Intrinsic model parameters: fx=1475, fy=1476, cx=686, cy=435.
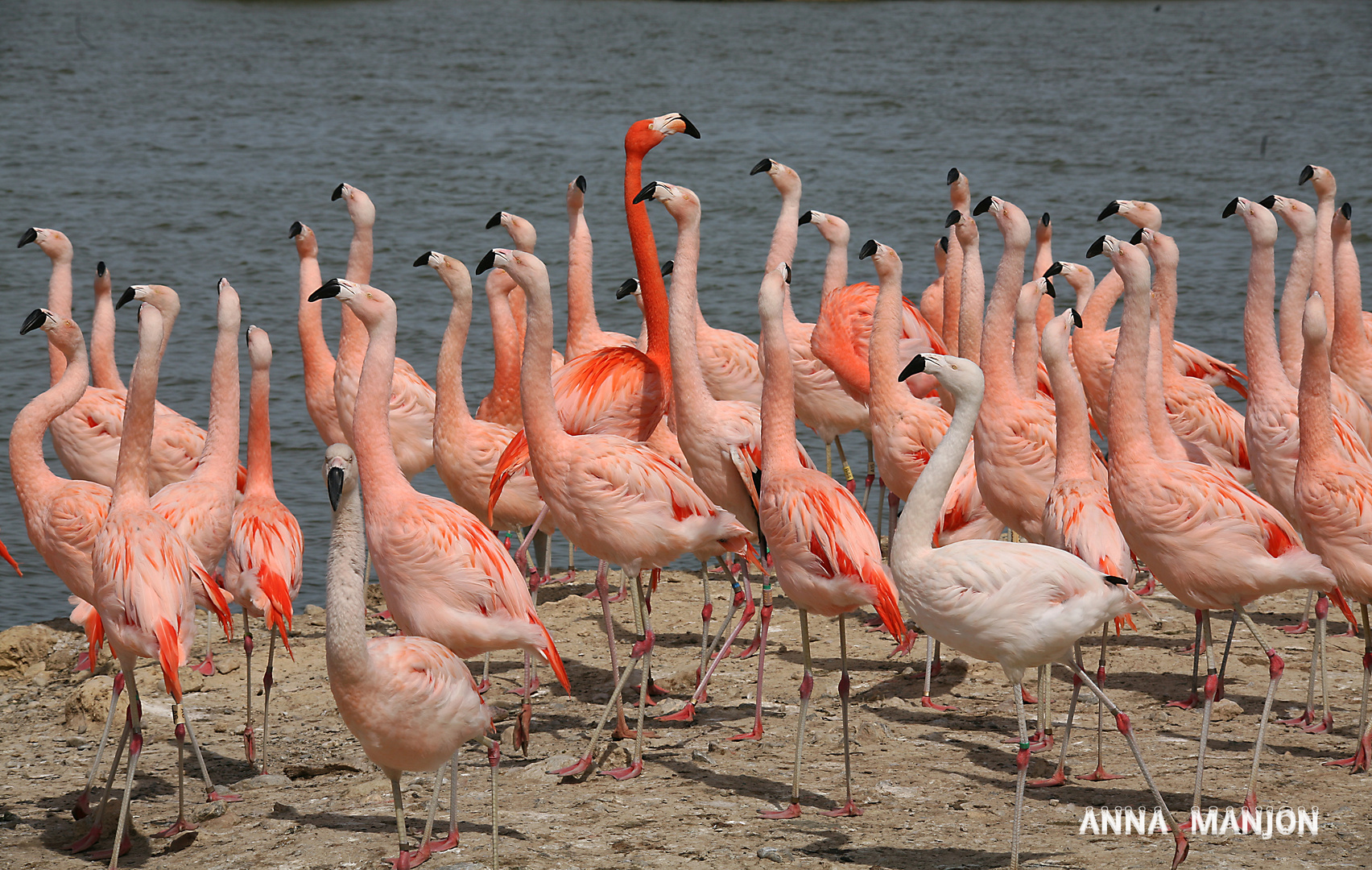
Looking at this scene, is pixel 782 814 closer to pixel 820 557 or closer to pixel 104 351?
pixel 820 557

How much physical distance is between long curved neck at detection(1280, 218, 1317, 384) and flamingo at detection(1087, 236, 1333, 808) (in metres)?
2.18

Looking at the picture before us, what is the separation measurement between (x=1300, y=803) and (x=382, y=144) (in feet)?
68.8

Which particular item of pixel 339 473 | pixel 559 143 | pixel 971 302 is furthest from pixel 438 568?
pixel 559 143

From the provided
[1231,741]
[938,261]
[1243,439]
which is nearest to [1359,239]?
[938,261]

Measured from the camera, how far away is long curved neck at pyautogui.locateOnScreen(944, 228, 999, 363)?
27.1 feet

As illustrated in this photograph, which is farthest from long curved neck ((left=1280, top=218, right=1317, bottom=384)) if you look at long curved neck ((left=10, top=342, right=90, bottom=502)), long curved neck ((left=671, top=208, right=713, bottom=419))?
long curved neck ((left=10, top=342, right=90, bottom=502))

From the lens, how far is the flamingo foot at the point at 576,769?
6.41 metres

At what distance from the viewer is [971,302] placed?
8414 mm

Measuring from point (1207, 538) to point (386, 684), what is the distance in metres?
3.24

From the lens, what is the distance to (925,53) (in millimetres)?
36469

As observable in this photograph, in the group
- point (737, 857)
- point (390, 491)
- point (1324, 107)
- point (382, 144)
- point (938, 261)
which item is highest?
point (1324, 107)

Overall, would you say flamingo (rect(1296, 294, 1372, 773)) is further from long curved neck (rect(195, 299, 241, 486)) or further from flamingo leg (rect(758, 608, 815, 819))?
long curved neck (rect(195, 299, 241, 486))

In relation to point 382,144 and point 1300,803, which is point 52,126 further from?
point 1300,803

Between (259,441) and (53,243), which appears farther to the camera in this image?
(53,243)
